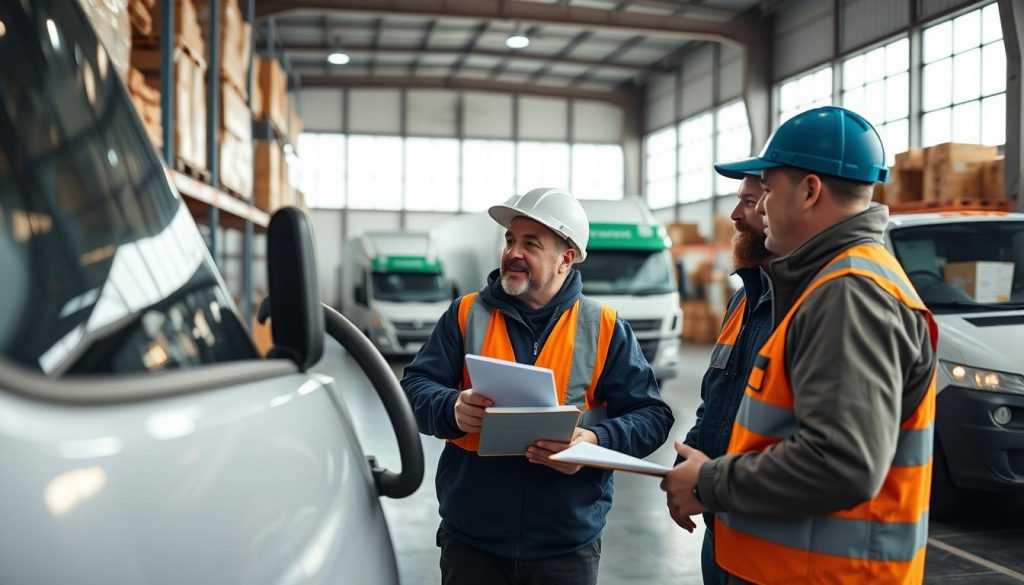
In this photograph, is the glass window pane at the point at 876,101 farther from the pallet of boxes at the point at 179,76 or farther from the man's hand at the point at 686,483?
the man's hand at the point at 686,483

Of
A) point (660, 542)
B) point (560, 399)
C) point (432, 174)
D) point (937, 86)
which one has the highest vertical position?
point (937, 86)

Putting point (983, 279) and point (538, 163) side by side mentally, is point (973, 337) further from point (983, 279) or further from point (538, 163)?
point (538, 163)

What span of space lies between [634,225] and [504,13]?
26.2 feet

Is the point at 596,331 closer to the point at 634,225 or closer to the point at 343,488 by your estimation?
the point at 343,488

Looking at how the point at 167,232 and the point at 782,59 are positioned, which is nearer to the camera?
the point at 167,232

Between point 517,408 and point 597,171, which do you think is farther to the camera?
point 597,171

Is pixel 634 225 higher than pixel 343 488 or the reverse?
higher

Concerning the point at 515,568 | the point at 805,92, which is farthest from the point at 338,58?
the point at 515,568

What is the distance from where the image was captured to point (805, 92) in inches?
797

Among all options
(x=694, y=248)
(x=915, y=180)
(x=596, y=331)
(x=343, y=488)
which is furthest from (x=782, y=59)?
(x=343, y=488)

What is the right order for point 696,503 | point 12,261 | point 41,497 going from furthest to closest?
point 696,503, point 12,261, point 41,497

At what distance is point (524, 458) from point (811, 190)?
1.13m

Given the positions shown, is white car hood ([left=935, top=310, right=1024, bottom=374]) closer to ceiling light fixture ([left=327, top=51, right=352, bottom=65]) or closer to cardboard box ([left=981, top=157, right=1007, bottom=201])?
cardboard box ([left=981, top=157, right=1007, bottom=201])

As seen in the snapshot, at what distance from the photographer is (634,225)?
1193 centimetres
